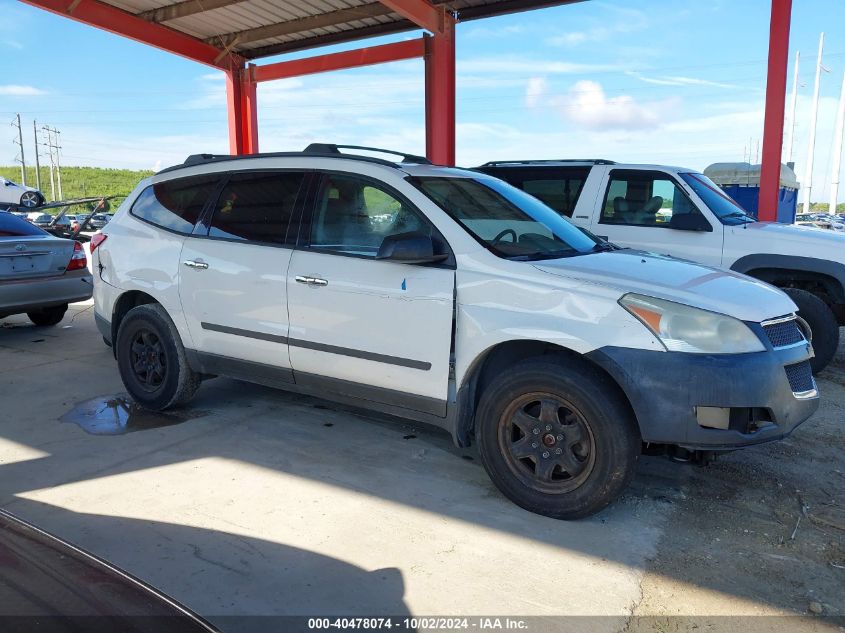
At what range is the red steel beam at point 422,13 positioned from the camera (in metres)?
11.4

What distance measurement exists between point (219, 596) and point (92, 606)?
130 centimetres

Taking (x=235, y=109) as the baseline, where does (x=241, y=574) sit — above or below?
below

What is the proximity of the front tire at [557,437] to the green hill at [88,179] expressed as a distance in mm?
73673

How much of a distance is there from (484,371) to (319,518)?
45.5 inches

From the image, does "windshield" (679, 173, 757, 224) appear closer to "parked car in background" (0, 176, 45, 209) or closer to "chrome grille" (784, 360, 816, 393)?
"chrome grille" (784, 360, 816, 393)

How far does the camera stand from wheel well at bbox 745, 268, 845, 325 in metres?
6.02

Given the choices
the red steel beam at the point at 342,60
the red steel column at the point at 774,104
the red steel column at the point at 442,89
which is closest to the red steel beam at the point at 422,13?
the red steel column at the point at 442,89

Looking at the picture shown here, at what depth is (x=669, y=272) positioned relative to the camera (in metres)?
3.58

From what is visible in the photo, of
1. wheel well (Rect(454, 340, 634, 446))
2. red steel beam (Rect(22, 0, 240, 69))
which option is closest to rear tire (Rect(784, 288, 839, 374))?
wheel well (Rect(454, 340, 634, 446))

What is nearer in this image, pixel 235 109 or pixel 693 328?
pixel 693 328

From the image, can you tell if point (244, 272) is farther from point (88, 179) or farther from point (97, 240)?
point (88, 179)

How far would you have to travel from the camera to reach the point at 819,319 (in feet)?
19.6

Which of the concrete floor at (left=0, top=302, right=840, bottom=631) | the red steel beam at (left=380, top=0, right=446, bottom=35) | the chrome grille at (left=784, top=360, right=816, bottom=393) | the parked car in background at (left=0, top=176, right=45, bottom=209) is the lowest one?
the concrete floor at (left=0, top=302, right=840, bottom=631)

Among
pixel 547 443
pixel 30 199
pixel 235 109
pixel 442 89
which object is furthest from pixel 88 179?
pixel 547 443
